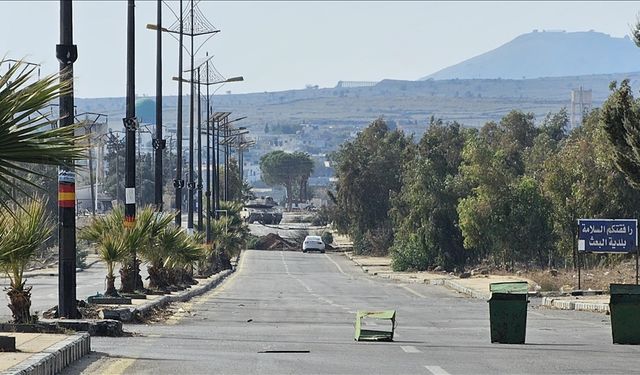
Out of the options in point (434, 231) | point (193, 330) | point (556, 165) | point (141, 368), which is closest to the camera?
point (141, 368)

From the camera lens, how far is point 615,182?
212 ft

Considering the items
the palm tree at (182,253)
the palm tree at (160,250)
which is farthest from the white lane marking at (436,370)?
the palm tree at (182,253)

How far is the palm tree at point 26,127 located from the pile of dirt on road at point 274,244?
12168 centimetres

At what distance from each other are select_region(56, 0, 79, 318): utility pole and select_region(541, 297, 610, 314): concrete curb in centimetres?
1678

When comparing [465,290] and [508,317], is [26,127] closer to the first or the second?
[508,317]

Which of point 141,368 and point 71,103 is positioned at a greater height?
point 71,103

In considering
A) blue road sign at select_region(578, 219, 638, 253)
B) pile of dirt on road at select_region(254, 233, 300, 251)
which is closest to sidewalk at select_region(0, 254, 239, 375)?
blue road sign at select_region(578, 219, 638, 253)

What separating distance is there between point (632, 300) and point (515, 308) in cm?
187

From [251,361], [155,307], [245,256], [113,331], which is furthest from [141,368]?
[245,256]

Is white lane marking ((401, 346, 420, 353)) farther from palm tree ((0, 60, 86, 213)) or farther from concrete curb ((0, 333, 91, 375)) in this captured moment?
palm tree ((0, 60, 86, 213))

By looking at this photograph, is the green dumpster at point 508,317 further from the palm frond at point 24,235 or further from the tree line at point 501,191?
the tree line at point 501,191

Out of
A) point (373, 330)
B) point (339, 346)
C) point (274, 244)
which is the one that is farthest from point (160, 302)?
A: point (274, 244)

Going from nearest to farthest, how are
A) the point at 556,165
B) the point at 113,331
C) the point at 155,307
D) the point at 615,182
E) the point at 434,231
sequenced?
the point at 113,331 < the point at 155,307 < the point at 615,182 < the point at 556,165 < the point at 434,231

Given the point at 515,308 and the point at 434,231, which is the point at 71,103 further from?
the point at 434,231
